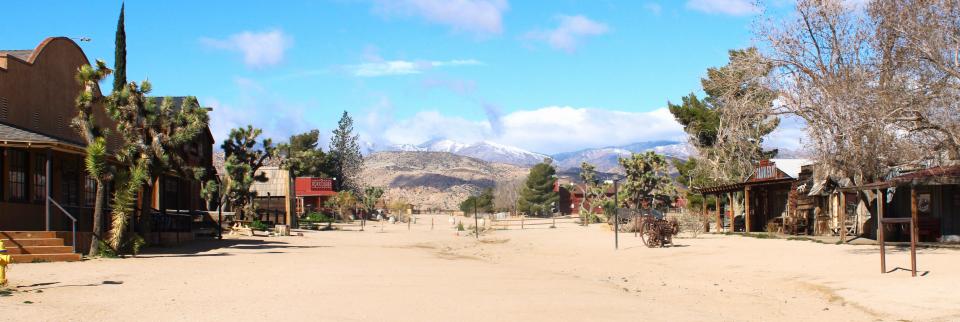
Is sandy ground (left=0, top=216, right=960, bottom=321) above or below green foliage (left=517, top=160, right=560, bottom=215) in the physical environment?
below

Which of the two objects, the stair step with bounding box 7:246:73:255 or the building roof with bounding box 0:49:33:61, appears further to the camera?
the building roof with bounding box 0:49:33:61

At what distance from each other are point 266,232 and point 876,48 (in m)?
28.6

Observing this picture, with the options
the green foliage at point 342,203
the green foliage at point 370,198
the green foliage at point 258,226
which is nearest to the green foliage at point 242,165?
the green foliage at point 258,226

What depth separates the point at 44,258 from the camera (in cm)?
1931

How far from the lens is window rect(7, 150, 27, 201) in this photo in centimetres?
2193

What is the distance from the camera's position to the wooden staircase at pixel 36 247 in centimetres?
1912

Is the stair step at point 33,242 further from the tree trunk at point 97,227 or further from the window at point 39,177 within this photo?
the window at point 39,177

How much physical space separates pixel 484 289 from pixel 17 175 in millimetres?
13335

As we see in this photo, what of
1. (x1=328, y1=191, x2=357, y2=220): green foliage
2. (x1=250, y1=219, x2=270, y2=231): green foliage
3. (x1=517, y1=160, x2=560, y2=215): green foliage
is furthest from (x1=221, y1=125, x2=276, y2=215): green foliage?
(x1=517, y1=160, x2=560, y2=215): green foliage

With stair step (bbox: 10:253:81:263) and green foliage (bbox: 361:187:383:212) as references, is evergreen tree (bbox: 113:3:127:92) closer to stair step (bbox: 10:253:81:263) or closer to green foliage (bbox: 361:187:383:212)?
stair step (bbox: 10:253:81:263)

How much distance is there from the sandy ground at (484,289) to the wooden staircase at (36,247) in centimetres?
89

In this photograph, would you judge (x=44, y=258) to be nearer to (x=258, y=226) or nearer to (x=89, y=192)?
(x=89, y=192)

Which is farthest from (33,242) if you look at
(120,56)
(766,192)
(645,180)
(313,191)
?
(313,191)

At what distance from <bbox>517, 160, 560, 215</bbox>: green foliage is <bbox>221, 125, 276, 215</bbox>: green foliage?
57.7m
